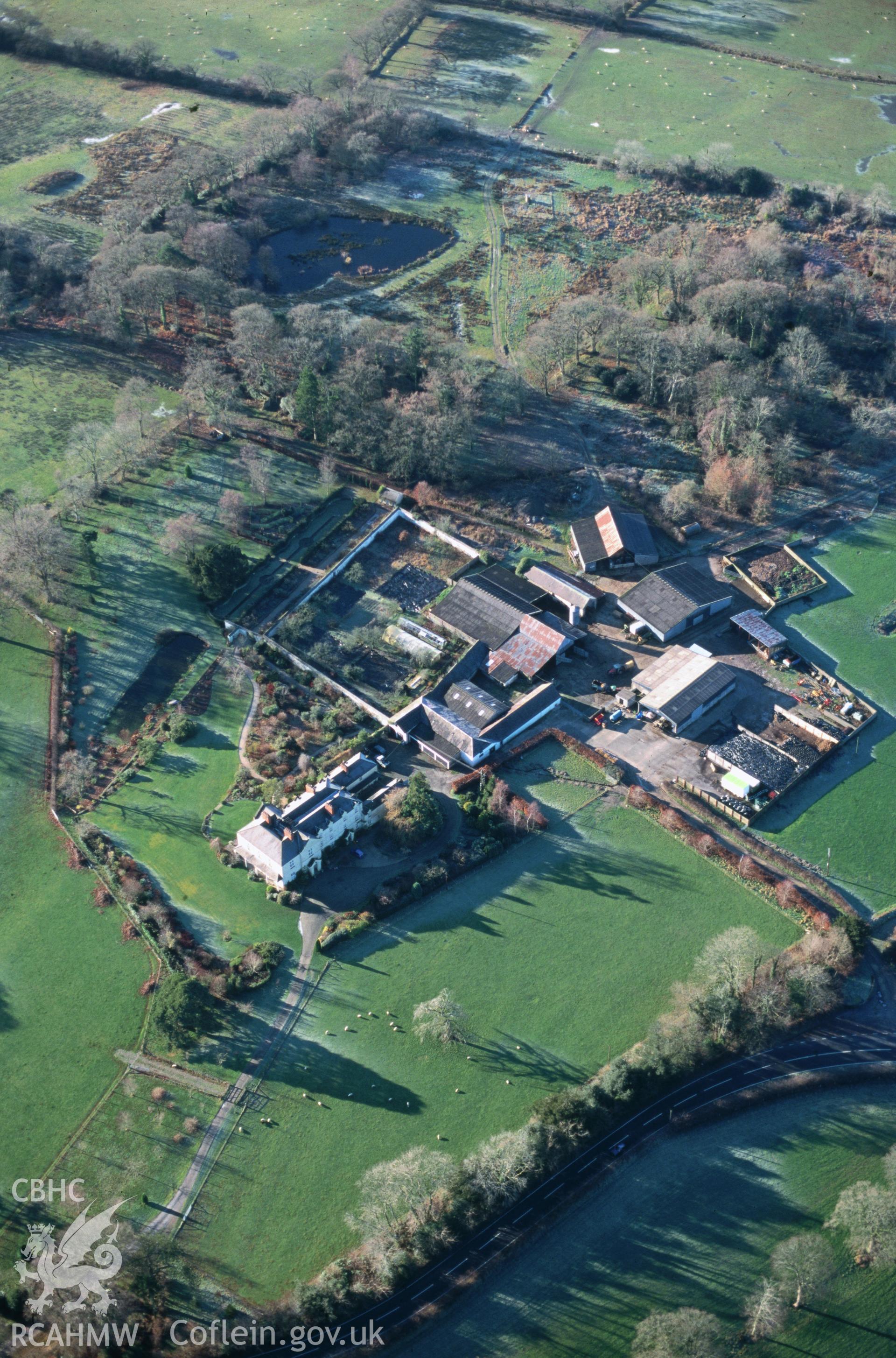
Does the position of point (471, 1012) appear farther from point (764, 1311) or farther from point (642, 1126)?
point (764, 1311)

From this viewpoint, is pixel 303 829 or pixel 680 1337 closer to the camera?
pixel 680 1337

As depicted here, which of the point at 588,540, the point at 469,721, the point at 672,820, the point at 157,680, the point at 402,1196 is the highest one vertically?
the point at 588,540

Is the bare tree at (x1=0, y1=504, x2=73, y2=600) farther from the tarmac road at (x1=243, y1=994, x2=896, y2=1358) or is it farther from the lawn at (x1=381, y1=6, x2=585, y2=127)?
the lawn at (x1=381, y1=6, x2=585, y2=127)

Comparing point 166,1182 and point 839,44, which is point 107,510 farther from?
point 839,44

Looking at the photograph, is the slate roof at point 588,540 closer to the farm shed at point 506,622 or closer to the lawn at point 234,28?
the farm shed at point 506,622

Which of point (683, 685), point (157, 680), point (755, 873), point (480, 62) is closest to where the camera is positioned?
point (755, 873)

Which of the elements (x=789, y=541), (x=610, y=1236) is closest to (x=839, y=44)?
(x=789, y=541)

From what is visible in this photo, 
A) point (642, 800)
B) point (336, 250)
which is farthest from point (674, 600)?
point (336, 250)
